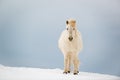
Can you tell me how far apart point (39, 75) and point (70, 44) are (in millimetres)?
322

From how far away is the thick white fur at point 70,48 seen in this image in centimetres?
250

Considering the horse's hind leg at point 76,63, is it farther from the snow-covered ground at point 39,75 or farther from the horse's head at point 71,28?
the horse's head at point 71,28

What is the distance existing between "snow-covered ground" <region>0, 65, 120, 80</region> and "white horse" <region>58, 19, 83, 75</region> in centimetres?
5

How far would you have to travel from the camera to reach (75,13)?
2621mm

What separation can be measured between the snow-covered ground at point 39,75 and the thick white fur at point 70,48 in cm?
6

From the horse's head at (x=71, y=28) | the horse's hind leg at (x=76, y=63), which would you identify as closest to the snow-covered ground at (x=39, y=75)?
the horse's hind leg at (x=76, y=63)

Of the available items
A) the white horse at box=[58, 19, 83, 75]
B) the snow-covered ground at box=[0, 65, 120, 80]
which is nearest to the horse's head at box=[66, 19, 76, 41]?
the white horse at box=[58, 19, 83, 75]

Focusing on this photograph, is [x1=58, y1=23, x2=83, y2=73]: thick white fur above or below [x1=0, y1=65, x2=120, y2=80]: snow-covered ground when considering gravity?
above

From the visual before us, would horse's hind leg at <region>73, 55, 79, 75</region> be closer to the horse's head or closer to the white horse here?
the white horse

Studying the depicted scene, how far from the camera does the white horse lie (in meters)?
2.48

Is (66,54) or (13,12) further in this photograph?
(13,12)

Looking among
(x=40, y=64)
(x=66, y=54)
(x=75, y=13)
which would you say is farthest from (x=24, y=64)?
(x=75, y=13)

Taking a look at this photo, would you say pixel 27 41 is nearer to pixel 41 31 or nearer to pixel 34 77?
pixel 41 31

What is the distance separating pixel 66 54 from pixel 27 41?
0.35 meters
